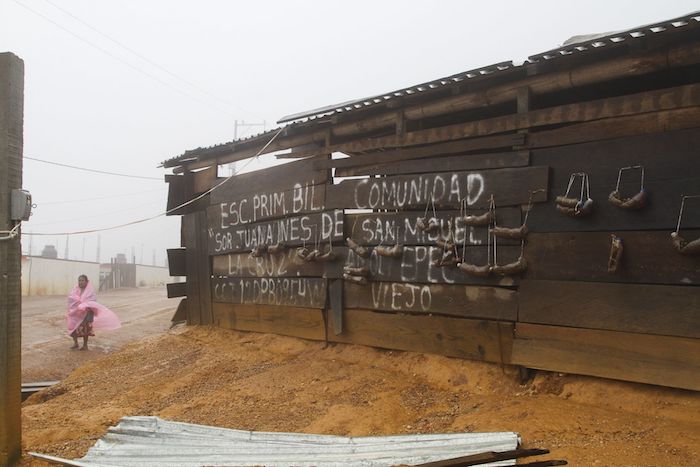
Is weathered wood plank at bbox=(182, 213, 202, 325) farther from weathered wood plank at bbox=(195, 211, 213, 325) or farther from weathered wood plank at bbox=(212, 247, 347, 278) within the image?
weathered wood plank at bbox=(212, 247, 347, 278)

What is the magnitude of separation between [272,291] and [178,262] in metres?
3.00

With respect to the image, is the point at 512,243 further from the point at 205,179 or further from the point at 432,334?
the point at 205,179

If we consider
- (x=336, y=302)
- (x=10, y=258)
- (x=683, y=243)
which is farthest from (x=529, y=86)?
(x=10, y=258)

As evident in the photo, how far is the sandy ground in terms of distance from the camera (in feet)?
12.9

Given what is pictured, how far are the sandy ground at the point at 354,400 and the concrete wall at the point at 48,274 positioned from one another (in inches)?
917

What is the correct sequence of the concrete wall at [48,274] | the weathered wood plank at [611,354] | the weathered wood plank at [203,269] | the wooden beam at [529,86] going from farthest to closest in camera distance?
the concrete wall at [48,274] → the weathered wood plank at [203,269] → the wooden beam at [529,86] → the weathered wood plank at [611,354]

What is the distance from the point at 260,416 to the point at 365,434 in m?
1.42

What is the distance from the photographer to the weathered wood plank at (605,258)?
422cm

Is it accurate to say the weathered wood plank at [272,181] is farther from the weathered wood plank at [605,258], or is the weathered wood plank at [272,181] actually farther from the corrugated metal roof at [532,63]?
the weathered wood plank at [605,258]

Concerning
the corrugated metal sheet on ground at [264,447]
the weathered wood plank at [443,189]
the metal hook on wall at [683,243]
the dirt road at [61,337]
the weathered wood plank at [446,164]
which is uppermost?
the weathered wood plank at [446,164]

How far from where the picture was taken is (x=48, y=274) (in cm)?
3011

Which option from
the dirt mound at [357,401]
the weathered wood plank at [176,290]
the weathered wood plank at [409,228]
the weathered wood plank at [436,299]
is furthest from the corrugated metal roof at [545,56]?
the weathered wood plank at [176,290]

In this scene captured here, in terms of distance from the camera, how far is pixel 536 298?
501cm

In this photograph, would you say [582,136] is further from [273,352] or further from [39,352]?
[39,352]
